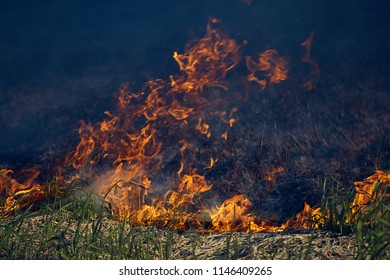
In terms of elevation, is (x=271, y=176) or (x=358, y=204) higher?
(x=358, y=204)

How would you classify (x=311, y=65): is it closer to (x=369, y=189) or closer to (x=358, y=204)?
(x=369, y=189)

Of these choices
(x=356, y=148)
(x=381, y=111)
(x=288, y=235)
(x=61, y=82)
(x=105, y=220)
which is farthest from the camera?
(x=61, y=82)

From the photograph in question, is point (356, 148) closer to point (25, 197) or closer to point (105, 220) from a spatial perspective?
point (105, 220)

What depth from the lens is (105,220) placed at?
4.25 meters

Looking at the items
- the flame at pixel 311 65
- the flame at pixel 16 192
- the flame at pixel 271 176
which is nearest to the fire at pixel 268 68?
the flame at pixel 311 65

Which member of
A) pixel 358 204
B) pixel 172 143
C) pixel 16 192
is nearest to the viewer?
pixel 358 204

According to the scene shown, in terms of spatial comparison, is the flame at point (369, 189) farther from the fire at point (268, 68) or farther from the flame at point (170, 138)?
the fire at point (268, 68)

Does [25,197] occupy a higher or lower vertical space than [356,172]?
higher

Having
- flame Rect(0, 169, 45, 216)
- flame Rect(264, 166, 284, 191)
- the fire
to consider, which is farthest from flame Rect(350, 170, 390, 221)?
flame Rect(0, 169, 45, 216)

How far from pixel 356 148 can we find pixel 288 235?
7.52 feet

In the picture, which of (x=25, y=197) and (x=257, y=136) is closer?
(x=25, y=197)

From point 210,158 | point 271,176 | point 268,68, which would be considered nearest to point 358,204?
point 271,176

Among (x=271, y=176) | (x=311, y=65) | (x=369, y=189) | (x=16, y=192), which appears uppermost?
(x=311, y=65)
